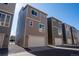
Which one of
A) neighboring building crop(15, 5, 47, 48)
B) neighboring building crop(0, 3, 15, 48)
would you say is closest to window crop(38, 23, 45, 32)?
neighboring building crop(15, 5, 47, 48)

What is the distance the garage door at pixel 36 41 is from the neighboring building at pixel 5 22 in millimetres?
2871

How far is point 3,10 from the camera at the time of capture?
959 centimetres

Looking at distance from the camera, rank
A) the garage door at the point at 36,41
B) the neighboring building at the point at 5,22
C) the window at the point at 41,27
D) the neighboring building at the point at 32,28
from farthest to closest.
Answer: the window at the point at 41,27 < the garage door at the point at 36,41 < the neighboring building at the point at 32,28 < the neighboring building at the point at 5,22

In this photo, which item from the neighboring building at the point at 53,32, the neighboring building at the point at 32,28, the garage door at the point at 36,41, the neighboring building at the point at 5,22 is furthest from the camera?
the neighboring building at the point at 53,32

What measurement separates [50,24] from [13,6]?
346 inches

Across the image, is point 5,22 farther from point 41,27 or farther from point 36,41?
point 41,27

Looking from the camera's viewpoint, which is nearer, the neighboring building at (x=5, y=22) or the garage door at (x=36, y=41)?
the neighboring building at (x=5, y=22)

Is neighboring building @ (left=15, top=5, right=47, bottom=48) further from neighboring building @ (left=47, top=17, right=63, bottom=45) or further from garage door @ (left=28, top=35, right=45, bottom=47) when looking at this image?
neighboring building @ (left=47, top=17, right=63, bottom=45)

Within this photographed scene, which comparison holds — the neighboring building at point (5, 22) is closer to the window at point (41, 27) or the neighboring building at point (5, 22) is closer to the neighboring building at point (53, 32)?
the window at point (41, 27)

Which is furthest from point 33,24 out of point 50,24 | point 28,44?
point 50,24

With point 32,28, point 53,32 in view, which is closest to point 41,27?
point 32,28

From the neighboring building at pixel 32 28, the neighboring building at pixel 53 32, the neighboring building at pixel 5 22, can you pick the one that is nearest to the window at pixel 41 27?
the neighboring building at pixel 32 28

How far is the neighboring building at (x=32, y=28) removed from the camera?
11108mm

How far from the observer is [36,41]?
12203 mm
